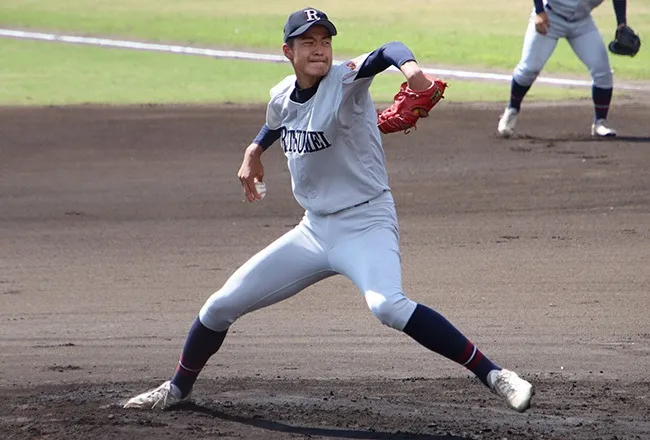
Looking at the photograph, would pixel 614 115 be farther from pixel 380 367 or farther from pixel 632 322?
pixel 380 367

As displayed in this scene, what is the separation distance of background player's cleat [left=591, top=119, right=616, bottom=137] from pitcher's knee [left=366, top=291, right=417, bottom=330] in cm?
826

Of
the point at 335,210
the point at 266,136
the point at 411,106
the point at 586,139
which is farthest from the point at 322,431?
the point at 586,139

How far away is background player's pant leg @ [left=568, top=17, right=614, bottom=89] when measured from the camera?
12562 millimetres

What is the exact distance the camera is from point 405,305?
5.23 metres

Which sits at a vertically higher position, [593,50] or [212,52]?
[593,50]

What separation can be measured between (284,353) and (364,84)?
85.5 inches

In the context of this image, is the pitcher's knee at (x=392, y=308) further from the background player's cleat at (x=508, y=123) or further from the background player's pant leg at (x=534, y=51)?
the background player's cleat at (x=508, y=123)

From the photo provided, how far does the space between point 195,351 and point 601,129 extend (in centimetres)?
814

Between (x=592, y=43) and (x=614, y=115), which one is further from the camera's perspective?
(x=614, y=115)

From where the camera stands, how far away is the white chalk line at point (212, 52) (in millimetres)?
16609

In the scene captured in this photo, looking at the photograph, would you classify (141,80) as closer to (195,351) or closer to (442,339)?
(195,351)

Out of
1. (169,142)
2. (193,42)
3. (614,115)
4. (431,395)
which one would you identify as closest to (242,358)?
(431,395)

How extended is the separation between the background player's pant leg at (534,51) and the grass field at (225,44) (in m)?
2.60

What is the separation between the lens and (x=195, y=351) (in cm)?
580
